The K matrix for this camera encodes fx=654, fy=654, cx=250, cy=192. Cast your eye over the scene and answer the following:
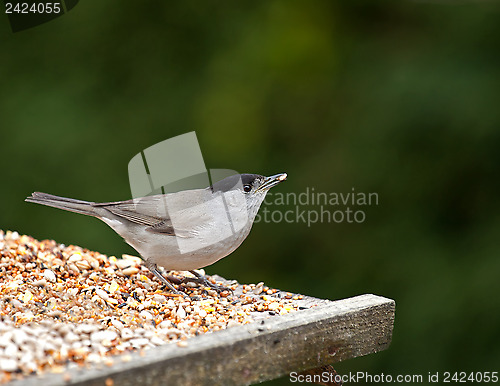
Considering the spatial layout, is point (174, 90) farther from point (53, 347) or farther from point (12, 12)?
point (53, 347)

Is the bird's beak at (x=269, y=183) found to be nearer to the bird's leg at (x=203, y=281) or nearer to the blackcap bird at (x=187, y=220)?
the blackcap bird at (x=187, y=220)

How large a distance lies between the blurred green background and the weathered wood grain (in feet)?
6.45

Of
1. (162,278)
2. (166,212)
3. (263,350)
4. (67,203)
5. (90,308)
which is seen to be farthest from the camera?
(67,203)

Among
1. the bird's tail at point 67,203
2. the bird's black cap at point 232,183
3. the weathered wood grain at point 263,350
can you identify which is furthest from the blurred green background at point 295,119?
the weathered wood grain at point 263,350

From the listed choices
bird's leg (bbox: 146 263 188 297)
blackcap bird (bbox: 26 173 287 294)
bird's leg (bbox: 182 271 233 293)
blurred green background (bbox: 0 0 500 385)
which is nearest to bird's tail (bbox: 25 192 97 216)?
blackcap bird (bbox: 26 173 287 294)

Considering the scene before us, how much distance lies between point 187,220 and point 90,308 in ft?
2.48

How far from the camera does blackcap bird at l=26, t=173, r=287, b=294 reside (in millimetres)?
3267

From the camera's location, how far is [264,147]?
211 inches

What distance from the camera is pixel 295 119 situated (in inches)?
213

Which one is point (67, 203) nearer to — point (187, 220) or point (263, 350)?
point (187, 220)

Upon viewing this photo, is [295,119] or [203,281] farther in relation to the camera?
[295,119]

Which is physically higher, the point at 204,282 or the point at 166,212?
the point at 166,212

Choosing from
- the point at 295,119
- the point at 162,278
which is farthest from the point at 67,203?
the point at 295,119

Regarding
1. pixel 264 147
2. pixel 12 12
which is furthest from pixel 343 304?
pixel 12 12
